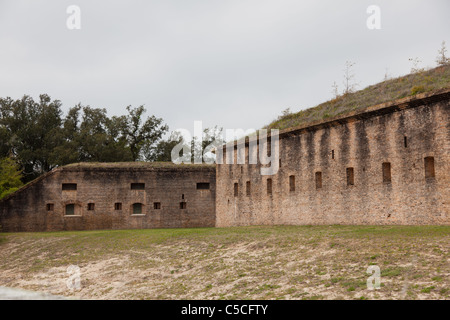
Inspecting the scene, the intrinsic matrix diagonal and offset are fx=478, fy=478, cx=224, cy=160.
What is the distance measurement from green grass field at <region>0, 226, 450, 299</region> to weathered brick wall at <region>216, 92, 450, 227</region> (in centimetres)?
136

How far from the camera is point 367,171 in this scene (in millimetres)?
16703

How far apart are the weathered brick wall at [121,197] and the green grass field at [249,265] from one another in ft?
24.3

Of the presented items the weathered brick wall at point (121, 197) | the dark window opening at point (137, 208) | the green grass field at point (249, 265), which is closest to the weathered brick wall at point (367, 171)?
the green grass field at point (249, 265)

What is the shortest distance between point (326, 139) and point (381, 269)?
29.8ft

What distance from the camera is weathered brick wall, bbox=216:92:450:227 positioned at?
14.5 m

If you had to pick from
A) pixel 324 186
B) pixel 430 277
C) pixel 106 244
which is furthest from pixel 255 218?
pixel 430 277

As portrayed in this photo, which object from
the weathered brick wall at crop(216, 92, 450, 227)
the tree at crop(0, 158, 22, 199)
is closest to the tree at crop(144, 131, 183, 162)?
the tree at crop(0, 158, 22, 199)

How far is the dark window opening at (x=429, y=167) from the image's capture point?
14.8 metres

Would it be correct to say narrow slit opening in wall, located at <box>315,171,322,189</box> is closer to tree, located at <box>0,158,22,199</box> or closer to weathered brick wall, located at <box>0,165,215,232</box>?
weathered brick wall, located at <box>0,165,215,232</box>

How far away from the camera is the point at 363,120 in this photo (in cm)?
1692

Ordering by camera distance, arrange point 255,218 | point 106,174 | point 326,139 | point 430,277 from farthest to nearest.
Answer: point 106,174 → point 255,218 → point 326,139 → point 430,277

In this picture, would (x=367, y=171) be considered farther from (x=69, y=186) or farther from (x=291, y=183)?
(x=69, y=186)

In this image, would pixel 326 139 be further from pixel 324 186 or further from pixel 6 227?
pixel 6 227

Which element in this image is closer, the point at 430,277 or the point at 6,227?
the point at 430,277
